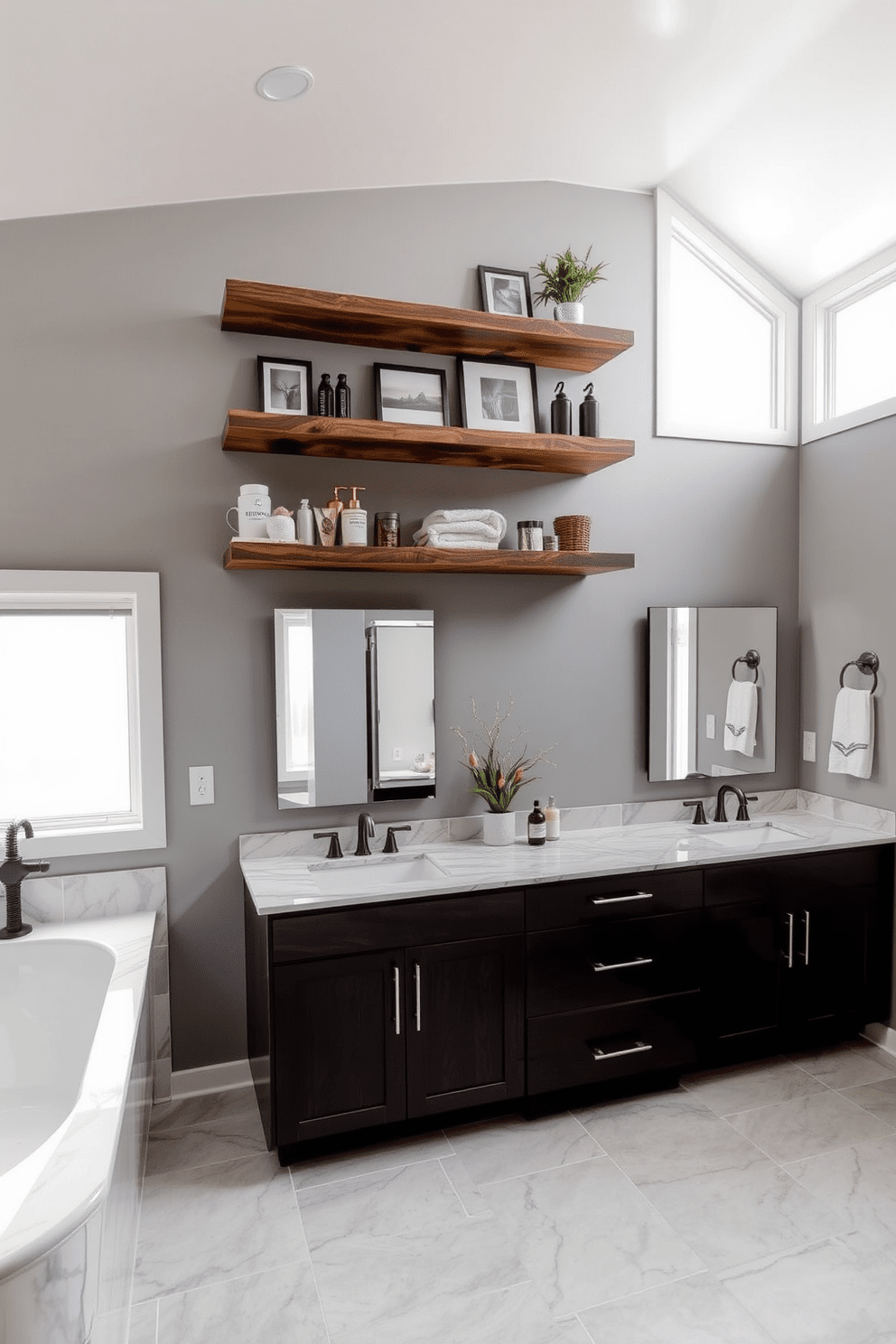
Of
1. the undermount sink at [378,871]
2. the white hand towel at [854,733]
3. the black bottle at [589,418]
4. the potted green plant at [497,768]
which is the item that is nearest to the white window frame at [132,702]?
the undermount sink at [378,871]

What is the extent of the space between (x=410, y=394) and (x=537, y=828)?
1.55m

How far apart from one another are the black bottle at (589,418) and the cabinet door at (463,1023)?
170 centimetres

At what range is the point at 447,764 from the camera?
301 centimetres

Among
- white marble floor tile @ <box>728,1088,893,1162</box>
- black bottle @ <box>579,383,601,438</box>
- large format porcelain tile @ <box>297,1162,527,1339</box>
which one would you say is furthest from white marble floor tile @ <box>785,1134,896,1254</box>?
black bottle @ <box>579,383,601,438</box>

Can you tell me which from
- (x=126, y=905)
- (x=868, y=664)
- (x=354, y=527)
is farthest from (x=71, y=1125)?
(x=868, y=664)

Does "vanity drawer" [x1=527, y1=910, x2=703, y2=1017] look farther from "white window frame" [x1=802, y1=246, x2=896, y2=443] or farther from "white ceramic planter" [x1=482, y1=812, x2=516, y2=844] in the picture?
"white window frame" [x1=802, y1=246, x2=896, y2=443]

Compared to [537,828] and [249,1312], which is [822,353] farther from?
[249,1312]

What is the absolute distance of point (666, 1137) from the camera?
99.7 inches

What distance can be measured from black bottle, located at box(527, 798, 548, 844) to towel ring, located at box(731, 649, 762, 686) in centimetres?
106

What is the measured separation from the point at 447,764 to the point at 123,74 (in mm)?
2140

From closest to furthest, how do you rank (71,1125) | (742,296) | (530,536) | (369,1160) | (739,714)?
1. (71,1125)
2. (369,1160)
3. (530,536)
4. (739,714)
5. (742,296)

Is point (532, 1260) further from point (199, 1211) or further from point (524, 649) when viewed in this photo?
point (524, 649)

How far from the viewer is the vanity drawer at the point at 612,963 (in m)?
2.58

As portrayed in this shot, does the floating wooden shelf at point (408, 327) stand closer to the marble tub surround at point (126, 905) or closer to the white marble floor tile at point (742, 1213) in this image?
the marble tub surround at point (126, 905)
